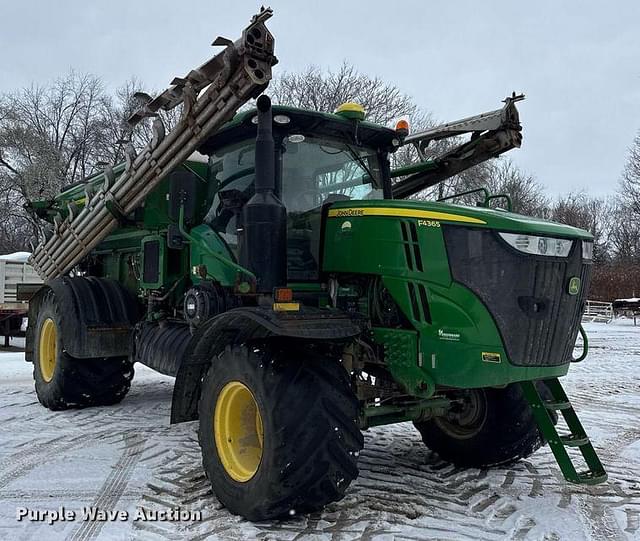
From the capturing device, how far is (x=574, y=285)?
3953 millimetres

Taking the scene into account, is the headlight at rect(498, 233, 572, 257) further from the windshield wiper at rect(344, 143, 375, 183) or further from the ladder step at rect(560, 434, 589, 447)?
the windshield wiper at rect(344, 143, 375, 183)

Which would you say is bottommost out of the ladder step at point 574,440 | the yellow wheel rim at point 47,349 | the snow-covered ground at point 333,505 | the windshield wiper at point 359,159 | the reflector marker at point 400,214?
the snow-covered ground at point 333,505

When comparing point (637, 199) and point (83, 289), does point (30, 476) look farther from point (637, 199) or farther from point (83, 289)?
point (637, 199)

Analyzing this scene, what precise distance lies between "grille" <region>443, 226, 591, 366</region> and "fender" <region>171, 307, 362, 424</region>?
0.79 m

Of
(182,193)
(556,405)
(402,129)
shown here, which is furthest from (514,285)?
(182,193)

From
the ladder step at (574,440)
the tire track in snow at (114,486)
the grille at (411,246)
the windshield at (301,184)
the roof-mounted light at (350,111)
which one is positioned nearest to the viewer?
the tire track in snow at (114,486)

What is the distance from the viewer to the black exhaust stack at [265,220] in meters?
4.04

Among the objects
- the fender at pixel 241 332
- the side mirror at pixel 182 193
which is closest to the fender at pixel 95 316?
the side mirror at pixel 182 193

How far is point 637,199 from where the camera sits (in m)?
38.2

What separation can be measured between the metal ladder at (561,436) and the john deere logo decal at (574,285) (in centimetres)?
63

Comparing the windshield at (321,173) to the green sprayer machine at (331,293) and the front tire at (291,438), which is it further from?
the front tire at (291,438)

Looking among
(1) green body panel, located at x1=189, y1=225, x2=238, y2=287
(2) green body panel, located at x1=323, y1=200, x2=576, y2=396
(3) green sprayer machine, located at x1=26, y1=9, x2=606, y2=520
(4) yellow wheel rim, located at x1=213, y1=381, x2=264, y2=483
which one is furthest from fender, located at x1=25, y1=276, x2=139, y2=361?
(2) green body panel, located at x1=323, y1=200, x2=576, y2=396

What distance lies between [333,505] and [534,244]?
2.05 meters

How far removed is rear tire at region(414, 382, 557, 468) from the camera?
188 inches
